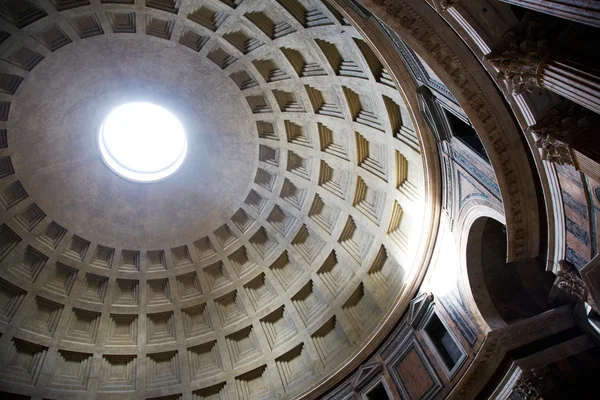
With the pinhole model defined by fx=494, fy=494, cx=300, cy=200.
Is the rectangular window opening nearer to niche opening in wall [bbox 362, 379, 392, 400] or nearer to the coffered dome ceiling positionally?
the coffered dome ceiling

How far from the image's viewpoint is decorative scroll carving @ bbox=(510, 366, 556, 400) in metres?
11.6

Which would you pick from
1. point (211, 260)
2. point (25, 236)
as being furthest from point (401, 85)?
point (25, 236)

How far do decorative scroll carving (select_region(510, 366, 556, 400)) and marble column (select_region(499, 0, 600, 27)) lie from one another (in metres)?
8.65

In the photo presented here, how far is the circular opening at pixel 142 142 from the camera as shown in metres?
23.3

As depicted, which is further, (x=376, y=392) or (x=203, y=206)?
(x=203, y=206)

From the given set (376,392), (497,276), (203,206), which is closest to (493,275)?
(497,276)

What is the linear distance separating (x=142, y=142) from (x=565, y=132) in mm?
21627

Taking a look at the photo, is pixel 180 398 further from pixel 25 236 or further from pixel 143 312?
pixel 25 236

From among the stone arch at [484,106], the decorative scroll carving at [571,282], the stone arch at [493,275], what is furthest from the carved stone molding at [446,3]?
the stone arch at [493,275]

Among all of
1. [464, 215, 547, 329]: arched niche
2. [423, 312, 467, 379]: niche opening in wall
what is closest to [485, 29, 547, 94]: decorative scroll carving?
[464, 215, 547, 329]: arched niche

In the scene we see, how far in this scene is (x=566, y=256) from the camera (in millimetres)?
10281

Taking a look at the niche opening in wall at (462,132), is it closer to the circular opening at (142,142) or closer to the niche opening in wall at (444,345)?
the niche opening in wall at (444,345)

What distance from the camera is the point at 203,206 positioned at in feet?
77.8

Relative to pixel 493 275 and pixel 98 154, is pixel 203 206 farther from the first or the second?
pixel 493 275
